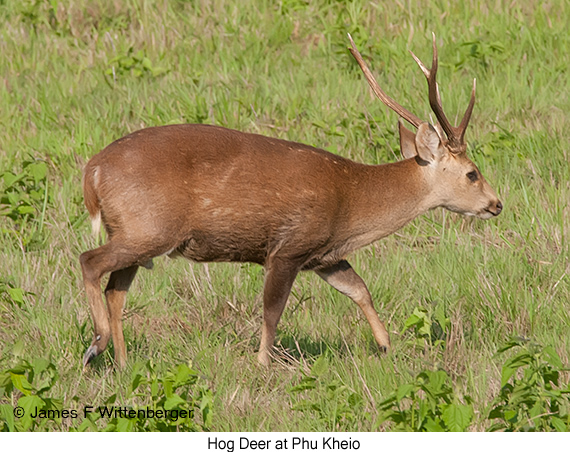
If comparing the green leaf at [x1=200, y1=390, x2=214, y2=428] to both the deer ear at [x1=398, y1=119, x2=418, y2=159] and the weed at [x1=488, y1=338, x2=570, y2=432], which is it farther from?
the deer ear at [x1=398, y1=119, x2=418, y2=159]

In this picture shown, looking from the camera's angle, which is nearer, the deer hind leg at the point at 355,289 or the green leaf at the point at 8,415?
the green leaf at the point at 8,415

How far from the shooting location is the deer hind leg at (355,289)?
545 centimetres

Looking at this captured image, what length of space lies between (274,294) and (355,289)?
49 cm

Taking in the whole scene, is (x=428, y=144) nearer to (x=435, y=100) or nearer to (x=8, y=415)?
(x=435, y=100)

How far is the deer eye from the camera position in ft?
18.9

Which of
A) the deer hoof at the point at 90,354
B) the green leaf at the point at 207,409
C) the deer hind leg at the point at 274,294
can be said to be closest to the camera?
the green leaf at the point at 207,409

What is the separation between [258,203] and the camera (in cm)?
522

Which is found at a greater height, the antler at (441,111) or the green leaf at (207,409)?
the antler at (441,111)

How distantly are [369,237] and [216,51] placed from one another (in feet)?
12.8

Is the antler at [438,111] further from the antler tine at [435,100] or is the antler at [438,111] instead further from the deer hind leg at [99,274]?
the deer hind leg at [99,274]

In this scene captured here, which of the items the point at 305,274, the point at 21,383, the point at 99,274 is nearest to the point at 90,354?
the point at 99,274

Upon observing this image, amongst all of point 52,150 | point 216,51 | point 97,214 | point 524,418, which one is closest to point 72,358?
point 97,214

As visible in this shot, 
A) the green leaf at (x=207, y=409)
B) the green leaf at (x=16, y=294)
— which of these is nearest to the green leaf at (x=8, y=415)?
the green leaf at (x=207, y=409)

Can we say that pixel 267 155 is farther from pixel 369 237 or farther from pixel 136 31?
pixel 136 31
